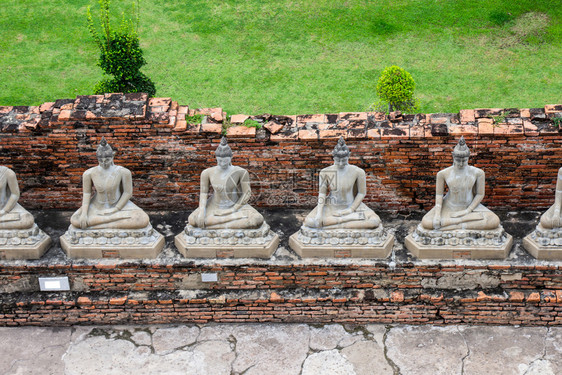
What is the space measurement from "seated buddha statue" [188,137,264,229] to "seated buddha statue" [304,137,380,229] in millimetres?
731

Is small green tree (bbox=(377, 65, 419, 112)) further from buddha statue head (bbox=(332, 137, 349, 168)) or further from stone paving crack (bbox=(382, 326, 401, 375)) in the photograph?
stone paving crack (bbox=(382, 326, 401, 375))

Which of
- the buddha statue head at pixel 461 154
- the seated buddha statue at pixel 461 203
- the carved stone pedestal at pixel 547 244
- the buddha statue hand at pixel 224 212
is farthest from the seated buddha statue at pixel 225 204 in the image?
the carved stone pedestal at pixel 547 244

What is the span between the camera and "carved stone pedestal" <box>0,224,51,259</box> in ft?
32.7

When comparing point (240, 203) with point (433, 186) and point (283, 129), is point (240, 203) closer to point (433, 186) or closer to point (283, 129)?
point (283, 129)

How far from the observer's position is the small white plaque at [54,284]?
10016 mm

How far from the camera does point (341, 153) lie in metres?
9.59

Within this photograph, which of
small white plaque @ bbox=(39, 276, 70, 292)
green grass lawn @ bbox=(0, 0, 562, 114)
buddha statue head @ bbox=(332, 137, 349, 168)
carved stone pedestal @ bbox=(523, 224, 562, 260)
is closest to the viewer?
buddha statue head @ bbox=(332, 137, 349, 168)

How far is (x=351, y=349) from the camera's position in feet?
32.0

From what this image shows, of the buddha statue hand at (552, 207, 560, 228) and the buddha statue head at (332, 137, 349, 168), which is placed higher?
the buddha statue head at (332, 137, 349, 168)

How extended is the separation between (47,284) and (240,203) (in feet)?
8.23

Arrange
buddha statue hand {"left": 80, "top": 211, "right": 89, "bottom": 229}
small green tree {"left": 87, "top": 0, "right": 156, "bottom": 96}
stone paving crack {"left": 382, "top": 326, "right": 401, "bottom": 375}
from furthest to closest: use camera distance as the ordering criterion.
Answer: small green tree {"left": 87, "top": 0, "right": 156, "bottom": 96}
buddha statue hand {"left": 80, "top": 211, "right": 89, "bottom": 229}
stone paving crack {"left": 382, "top": 326, "right": 401, "bottom": 375}

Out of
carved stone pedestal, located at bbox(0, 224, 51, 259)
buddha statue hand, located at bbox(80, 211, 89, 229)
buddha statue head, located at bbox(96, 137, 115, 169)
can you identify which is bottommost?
carved stone pedestal, located at bbox(0, 224, 51, 259)

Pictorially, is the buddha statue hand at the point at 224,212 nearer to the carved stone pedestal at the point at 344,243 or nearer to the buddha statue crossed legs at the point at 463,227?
the carved stone pedestal at the point at 344,243

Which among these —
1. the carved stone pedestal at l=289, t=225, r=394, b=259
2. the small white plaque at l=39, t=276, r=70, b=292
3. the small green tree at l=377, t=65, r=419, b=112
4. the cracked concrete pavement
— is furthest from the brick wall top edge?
the small green tree at l=377, t=65, r=419, b=112
